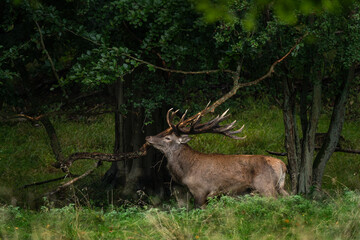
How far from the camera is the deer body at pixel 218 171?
31.7ft

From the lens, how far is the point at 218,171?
10023mm

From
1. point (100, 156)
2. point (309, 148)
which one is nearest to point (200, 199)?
point (100, 156)

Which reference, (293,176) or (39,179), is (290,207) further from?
(39,179)

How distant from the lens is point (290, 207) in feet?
25.5

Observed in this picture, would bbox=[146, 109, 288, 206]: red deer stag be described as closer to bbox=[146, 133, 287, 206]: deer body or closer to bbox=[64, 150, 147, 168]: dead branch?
bbox=[146, 133, 287, 206]: deer body

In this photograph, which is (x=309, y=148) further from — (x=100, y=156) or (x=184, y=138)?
(x=100, y=156)

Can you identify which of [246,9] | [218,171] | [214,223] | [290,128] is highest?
[246,9]

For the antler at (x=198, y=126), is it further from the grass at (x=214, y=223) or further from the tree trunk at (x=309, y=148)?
the grass at (x=214, y=223)

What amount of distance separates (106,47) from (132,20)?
0.64 meters

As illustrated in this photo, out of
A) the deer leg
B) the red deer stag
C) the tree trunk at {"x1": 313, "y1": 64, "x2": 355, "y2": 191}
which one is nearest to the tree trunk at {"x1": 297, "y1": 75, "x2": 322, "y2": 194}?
the tree trunk at {"x1": 313, "y1": 64, "x2": 355, "y2": 191}

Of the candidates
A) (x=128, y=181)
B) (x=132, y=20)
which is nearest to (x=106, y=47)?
(x=132, y=20)

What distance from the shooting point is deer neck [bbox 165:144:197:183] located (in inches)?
408

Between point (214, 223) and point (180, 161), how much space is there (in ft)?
10.8

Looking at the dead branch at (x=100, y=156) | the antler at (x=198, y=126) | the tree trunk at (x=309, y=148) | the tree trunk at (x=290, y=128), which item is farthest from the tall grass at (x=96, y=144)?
the antler at (x=198, y=126)
